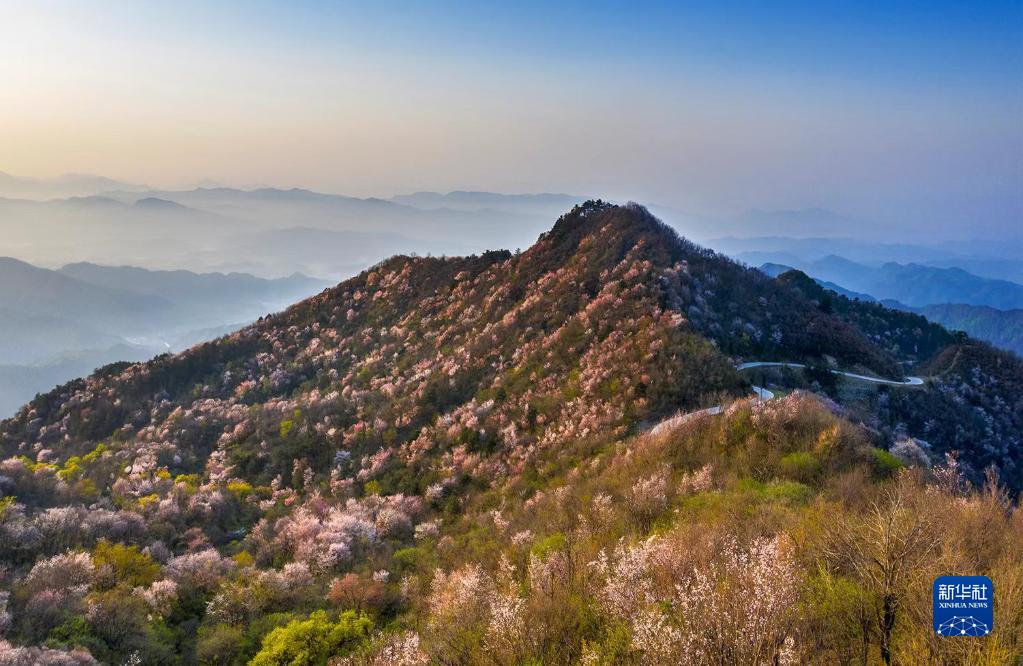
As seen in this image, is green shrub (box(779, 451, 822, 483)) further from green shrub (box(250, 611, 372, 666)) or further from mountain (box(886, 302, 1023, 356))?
mountain (box(886, 302, 1023, 356))

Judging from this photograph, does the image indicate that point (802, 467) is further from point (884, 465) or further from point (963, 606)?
point (963, 606)

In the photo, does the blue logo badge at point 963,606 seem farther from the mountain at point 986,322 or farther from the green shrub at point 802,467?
the mountain at point 986,322

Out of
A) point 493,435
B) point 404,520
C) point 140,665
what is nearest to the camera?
point 140,665

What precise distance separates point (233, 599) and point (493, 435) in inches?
587

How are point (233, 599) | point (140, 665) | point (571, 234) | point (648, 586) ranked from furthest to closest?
point (571, 234) → point (233, 599) → point (140, 665) → point (648, 586)

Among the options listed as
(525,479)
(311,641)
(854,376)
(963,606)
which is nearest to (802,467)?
(963,606)

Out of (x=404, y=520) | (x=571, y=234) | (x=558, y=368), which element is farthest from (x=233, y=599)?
(x=571, y=234)

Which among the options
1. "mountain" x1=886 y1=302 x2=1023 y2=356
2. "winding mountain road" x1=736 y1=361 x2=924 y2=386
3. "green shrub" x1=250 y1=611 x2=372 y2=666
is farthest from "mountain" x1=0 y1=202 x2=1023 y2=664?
"mountain" x1=886 y1=302 x2=1023 y2=356

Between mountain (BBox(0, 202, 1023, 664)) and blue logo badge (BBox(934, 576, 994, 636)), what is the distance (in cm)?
23

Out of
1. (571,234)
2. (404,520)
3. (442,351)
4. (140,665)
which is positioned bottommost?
(404,520)

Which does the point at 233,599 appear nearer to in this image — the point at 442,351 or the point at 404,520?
the point at 404,520

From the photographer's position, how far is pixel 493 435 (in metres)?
28.8

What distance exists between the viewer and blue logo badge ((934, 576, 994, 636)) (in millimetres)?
6449

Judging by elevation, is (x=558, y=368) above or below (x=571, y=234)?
below
